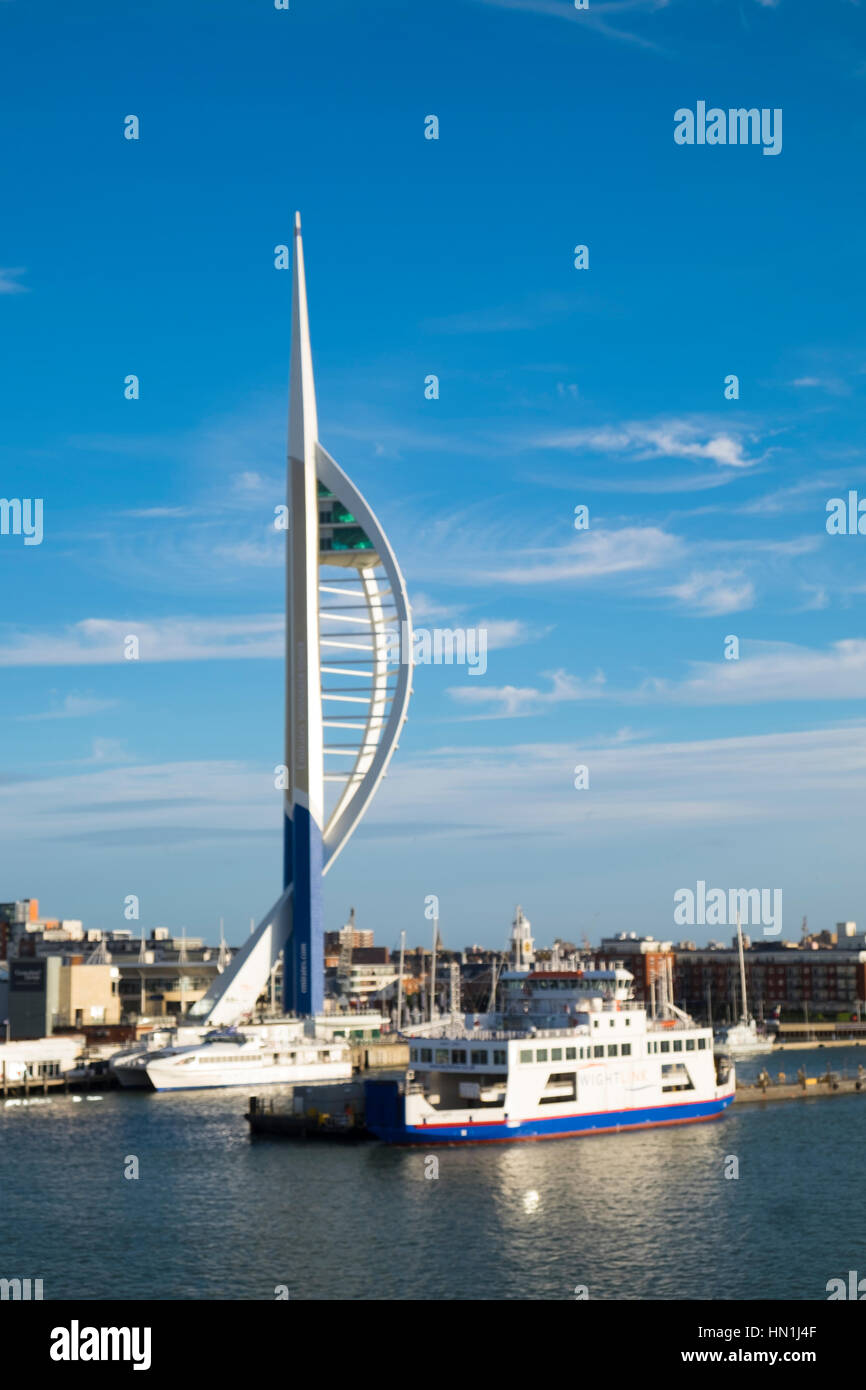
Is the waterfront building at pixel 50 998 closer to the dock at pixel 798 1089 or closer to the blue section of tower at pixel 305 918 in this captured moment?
the blue section of tower at pixel 305 918

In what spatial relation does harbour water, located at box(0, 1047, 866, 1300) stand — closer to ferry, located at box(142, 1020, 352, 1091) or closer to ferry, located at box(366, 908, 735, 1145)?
ferry, located at box(366, 908, 735, 1145)

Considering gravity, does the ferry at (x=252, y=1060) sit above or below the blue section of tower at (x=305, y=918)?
below

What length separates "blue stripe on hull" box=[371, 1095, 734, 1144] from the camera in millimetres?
43875

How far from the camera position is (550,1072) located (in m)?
45.5

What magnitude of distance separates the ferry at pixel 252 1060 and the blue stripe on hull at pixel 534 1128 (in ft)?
71.0

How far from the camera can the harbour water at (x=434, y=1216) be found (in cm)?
2783

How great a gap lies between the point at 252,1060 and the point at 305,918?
31.8ft

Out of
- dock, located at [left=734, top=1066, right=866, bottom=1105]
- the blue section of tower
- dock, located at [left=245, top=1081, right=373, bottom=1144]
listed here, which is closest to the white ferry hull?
dock, located at [left=245, top=1081, right=373, bottom=1144]

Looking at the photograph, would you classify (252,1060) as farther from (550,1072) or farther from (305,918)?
(550,1072)

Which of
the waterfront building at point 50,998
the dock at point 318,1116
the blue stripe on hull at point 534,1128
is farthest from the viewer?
the waterfront building at point 50,998

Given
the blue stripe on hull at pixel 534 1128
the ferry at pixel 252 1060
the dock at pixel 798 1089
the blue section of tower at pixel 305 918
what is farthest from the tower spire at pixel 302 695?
the blue stripe on hull at pixel 534 1128

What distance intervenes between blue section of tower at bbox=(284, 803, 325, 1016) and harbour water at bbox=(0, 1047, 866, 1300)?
2623 centimetres

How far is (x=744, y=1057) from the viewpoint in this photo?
305 ft
